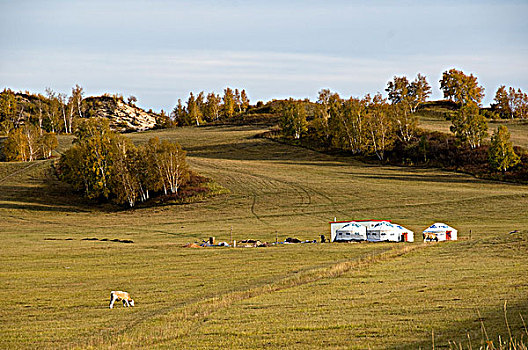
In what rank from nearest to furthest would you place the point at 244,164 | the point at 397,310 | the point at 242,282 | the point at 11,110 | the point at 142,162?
the point at 397,310 → the point at 242,282 → the point at 142,162 → the point at 244,164 → the point at 11,110

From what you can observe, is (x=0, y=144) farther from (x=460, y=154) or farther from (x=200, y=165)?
(x=460, y=154)

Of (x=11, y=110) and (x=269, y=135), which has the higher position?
(x=11, y=110)

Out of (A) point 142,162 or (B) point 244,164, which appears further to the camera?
(B) point 244,164

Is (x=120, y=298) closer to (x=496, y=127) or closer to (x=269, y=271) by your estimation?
(x=269, y=271)

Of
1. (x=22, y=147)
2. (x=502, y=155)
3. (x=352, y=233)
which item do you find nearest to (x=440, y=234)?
(x=352, y=233)

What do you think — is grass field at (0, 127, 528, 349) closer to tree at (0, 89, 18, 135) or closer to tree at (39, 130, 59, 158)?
tree at (39, 130, 59, 158)

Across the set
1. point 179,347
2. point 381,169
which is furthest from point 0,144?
point 179,347

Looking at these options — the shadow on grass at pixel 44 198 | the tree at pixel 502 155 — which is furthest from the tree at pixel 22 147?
the tree at pixel 502 155

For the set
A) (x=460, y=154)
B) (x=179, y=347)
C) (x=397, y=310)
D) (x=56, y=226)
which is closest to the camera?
(x=179, y=347)

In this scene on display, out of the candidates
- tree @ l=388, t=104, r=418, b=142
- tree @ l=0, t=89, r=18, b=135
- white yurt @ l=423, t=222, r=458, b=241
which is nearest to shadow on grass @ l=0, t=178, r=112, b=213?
white yurt @ l=423, t=222, r=458, b=241

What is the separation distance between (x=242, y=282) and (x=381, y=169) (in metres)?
75.5

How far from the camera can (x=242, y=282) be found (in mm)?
30719

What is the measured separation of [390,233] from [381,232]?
35.3 inches

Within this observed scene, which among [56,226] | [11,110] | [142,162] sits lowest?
[56,226]
